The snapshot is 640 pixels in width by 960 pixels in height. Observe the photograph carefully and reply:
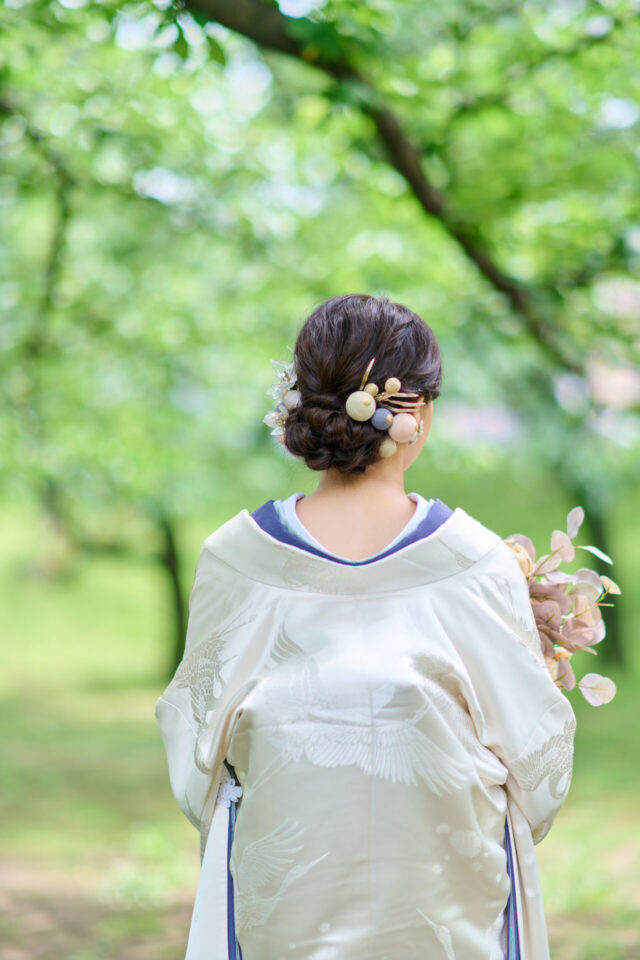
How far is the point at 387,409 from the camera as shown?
1.56 metres

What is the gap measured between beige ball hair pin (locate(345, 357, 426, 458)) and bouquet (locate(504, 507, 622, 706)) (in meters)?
0.39

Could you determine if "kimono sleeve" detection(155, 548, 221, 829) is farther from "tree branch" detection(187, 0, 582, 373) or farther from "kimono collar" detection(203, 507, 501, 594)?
"tree branch" detection(187, 0, 582, 373)

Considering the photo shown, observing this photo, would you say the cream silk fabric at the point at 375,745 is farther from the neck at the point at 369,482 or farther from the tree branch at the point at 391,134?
the tree branch at the point at 391,134

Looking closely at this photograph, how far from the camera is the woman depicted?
150cm

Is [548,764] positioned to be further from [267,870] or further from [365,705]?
[267,870]

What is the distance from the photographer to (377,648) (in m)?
1.51

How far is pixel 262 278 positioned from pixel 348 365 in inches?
183

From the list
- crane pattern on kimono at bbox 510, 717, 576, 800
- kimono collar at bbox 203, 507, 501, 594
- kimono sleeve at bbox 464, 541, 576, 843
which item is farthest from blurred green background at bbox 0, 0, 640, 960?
crane pattern on kimono at bbox 510, 717, 576, 800

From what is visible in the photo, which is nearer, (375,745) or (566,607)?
(375,745)

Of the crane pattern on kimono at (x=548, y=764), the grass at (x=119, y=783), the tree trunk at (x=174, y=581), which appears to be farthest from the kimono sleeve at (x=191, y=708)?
the tree trunk at (x=174, y=581)

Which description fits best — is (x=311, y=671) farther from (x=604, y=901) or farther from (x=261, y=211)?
(x=261, y=211)

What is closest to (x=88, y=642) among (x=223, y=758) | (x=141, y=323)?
(x=141, y=323)

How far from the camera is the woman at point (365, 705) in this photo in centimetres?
150

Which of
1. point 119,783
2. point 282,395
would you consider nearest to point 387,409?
point 282,395
